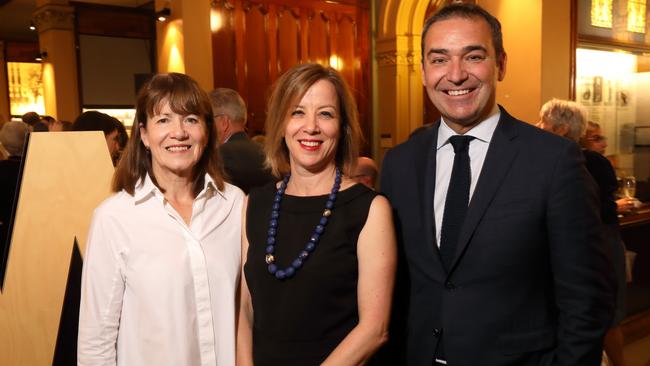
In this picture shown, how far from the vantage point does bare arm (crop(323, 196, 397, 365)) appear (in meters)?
1.50

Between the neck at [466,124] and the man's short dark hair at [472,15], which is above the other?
the man's short dark hair at [472,15]

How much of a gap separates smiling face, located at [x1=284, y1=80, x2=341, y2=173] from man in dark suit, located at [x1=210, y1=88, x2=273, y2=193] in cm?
142

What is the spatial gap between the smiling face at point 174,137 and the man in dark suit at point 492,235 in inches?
27.9

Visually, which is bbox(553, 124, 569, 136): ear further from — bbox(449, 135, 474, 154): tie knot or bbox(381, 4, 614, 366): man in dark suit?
bbox(449, 135, 474, 154): tie knot

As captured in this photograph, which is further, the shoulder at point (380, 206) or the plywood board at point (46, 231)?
the plywood board at point (46, 231)

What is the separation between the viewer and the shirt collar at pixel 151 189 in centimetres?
169

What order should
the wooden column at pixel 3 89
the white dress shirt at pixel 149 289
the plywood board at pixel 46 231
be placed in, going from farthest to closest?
the wooden column at pixel 3 89 → the plywood board at pixel 46 231 → the white dress shirt at pixel 149 289

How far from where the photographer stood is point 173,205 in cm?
175

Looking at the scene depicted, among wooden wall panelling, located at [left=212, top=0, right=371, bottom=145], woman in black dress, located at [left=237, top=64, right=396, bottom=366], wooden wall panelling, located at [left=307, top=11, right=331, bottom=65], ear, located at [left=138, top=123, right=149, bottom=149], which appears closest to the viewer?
woman in black dress, located at [left=237, top=64, right=396, bottom=366]

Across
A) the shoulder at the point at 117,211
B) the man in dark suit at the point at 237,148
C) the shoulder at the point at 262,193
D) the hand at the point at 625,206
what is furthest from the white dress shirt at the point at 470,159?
the hand at the point at 625,206

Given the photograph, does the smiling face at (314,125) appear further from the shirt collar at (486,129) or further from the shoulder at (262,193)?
the shirt collar at (486,129)

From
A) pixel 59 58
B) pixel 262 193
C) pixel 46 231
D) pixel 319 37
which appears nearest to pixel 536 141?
pixel 262 193

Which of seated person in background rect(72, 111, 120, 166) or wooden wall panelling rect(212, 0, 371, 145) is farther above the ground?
wooden wall panelling rect(212, 0, 371, 145)

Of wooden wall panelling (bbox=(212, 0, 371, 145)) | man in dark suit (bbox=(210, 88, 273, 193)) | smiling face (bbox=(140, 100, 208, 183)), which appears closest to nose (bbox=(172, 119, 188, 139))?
smiling face (bbox=(140, 100, 208, 183))
